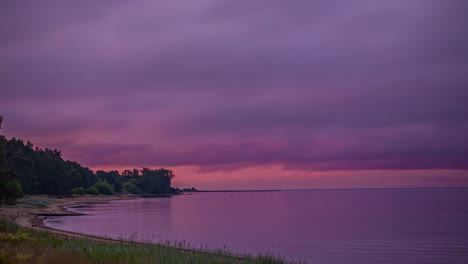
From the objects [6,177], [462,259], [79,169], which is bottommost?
[462,259]

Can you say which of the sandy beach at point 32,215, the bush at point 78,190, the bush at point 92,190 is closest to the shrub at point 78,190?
the bush at point 78,190

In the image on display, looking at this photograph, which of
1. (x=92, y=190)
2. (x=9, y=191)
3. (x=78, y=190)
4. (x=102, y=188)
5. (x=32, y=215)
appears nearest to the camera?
(x=9, y=191)

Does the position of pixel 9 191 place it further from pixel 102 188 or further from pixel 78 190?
pixel 102 188

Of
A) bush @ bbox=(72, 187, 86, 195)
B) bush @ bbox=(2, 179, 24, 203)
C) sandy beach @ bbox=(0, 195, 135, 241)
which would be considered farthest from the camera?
bush @ bbox=(72, 187, 86, 195)

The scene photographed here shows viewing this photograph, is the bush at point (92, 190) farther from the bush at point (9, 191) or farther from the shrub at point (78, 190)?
the bush at point (9, 191)

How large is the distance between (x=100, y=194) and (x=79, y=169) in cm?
2171

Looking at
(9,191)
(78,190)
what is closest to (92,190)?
(78,190)

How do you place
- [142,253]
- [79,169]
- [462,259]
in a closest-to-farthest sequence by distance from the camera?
[142,253], [462,259], [79,169]

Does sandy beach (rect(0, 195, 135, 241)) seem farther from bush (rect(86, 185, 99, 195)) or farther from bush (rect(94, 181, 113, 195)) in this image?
bush (rect(94, 181, 113, 195))

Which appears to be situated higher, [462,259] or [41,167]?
[41,167]

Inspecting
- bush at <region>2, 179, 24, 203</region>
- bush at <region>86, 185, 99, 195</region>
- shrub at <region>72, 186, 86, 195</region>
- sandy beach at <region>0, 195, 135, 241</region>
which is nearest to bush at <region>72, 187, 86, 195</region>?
shrub at <region>72, 186, 86, 195</region>

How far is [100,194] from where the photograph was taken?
19000 centimetres

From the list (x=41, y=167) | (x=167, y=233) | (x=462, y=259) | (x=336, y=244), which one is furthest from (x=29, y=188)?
(x=462, y=259)

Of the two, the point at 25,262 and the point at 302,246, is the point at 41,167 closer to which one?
the point at 302,246
